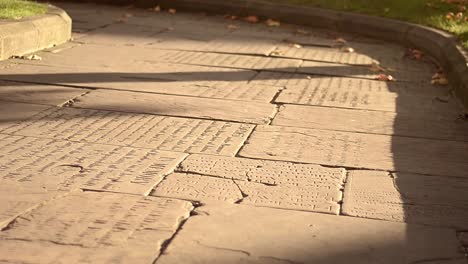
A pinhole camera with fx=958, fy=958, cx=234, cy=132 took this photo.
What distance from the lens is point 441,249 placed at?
3.30m

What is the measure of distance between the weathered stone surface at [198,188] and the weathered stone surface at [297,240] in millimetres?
139

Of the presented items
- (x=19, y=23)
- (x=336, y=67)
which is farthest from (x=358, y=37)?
(x=19, y=23)

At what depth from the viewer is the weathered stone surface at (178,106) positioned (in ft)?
18.0

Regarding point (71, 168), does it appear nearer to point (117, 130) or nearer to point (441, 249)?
point (117, 130)

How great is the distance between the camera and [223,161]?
4422mm

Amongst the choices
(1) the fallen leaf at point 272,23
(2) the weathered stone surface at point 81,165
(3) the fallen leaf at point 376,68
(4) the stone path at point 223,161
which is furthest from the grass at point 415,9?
(2) the weathered stone surface at point 81,165

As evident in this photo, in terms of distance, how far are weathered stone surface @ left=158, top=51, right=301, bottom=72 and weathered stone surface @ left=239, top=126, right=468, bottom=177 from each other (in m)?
2.35

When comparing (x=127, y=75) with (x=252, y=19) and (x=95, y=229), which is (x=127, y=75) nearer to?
(x=95, y=229)

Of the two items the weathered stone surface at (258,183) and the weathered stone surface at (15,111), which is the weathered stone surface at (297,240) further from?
the weathered stone surface at (15,111)

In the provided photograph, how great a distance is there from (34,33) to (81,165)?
11.3ft

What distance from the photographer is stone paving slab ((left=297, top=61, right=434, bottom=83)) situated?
24.6ft

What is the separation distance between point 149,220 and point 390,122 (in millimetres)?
2570

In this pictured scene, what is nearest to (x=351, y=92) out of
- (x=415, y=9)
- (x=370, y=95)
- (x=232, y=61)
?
(x=370, y=95)

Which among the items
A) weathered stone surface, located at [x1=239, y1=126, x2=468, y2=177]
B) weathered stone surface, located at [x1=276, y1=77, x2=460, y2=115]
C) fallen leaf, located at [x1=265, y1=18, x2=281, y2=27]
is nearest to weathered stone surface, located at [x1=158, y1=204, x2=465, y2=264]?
weathered stone surface, located at [x1=239, y1=126, x2=468, y2=177]
